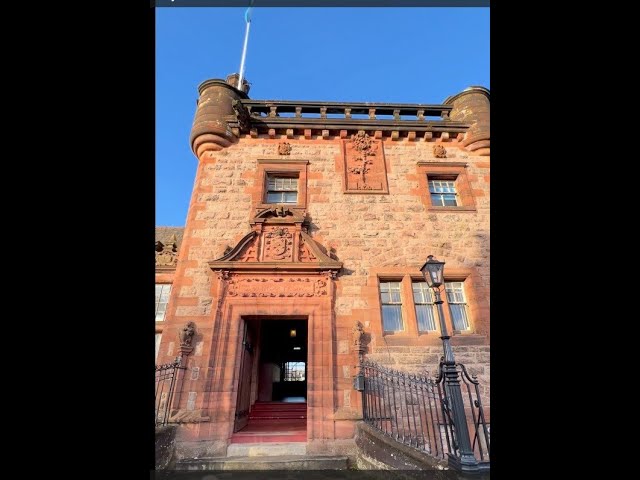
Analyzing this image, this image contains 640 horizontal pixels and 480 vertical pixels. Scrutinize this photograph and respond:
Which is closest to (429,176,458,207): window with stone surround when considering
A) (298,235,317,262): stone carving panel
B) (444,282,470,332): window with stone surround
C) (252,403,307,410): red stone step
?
(444,282,470,332): window with stone surround

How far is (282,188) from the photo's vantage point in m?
9.76

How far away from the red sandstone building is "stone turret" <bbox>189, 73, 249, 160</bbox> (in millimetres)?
47

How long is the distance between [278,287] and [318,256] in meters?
1.28

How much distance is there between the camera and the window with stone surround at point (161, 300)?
9258mm

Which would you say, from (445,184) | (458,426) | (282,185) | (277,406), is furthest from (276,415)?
(445,184)

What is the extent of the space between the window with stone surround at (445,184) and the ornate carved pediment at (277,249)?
12.4ft

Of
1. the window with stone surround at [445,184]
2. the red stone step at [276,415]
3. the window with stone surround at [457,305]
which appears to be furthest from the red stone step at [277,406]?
Result: the window with stone surround at [445,184]

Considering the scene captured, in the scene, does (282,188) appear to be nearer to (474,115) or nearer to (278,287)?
(278,287)

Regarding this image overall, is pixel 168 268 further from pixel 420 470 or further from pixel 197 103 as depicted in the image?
pixel 420 470

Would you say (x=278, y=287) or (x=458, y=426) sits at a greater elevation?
(x=278, y=287)

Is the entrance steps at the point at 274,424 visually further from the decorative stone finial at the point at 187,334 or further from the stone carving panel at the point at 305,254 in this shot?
the stone carving panel at the point at 305,254
